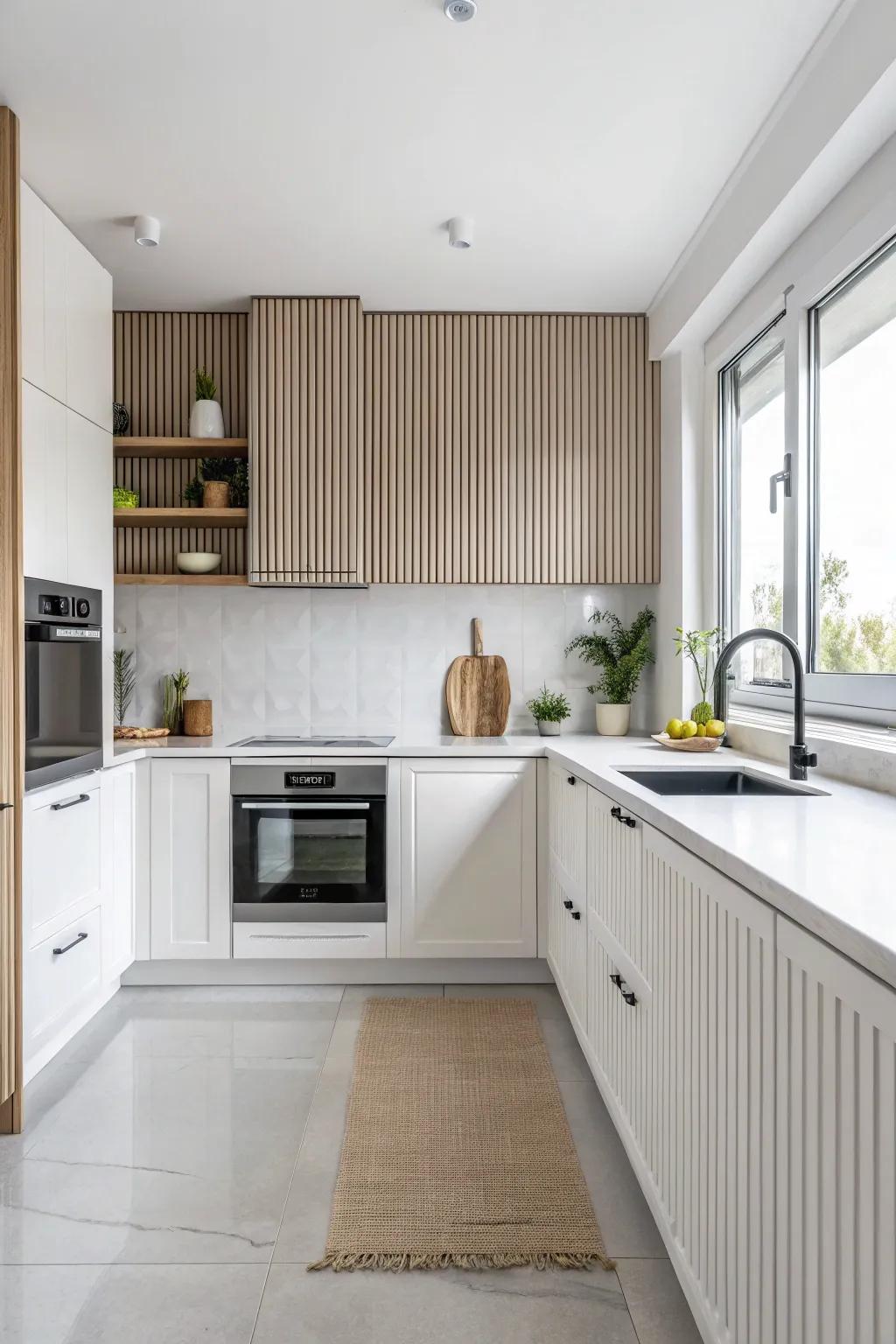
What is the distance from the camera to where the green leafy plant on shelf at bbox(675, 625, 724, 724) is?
10.5 ft

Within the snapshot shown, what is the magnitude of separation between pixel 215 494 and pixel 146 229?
0.99 m

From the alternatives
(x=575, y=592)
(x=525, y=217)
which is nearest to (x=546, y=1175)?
(x=575, y=592)

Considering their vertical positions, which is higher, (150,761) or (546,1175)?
(150,761)

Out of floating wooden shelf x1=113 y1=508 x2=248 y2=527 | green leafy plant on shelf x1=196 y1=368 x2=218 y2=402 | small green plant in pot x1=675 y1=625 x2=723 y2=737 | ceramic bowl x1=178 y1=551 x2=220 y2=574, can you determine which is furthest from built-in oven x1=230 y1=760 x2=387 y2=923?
green leafy plant on shelf x1=196 y1=368 x2=218 y2=402

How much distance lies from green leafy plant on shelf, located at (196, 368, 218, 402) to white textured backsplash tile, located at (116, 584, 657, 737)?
2.63 ft

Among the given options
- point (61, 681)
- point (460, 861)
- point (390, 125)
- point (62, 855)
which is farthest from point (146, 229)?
point (460, 861)

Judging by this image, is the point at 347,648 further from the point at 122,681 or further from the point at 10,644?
the point at 10,644

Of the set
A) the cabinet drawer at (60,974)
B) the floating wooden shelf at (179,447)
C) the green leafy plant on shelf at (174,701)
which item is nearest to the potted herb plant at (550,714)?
the green leafy plant on shelf at (174,701)

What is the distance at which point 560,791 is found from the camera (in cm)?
284

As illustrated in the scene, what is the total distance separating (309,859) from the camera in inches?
123

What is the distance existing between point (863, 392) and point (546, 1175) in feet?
6.80

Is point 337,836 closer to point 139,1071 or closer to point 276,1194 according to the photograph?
point 139,1071

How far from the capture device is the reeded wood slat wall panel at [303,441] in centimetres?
337

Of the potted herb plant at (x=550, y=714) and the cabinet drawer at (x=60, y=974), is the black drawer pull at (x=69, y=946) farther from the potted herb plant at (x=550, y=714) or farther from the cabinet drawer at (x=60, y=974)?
the potted herb plant at (x=550, y=714)
